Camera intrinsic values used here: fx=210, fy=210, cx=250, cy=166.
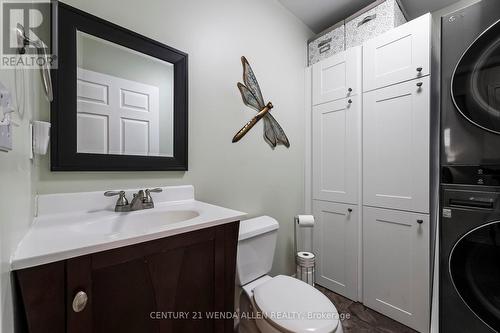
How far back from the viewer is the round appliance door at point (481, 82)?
1.05 metres

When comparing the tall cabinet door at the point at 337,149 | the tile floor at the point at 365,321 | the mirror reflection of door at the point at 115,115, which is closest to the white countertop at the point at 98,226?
the mirror reflection of door at the point at 115,115

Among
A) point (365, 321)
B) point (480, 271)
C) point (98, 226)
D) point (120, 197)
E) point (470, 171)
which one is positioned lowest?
point (365, 321)

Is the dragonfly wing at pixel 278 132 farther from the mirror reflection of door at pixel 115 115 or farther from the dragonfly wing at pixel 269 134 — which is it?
the mirror reflection of door at pixel 115 115

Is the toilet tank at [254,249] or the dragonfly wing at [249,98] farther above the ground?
the dragonfly wing at [249,98]

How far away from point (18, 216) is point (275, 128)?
153 cm

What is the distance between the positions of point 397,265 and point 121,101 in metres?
2.00

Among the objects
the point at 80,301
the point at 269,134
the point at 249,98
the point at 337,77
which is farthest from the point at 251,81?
the point at 80,301

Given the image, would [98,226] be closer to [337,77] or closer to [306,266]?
[306,266]

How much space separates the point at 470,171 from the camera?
44.3 inches

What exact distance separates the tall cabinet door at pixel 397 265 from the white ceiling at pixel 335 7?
1.69 metres

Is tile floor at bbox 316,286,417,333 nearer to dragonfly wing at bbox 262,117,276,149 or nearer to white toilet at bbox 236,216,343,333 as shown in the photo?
white toilet at bbox 236,216,343,333

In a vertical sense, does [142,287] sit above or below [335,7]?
below

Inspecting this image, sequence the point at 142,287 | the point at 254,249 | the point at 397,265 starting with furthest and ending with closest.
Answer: the point at 397,265 → the point at 254,249 → the point at 142,287

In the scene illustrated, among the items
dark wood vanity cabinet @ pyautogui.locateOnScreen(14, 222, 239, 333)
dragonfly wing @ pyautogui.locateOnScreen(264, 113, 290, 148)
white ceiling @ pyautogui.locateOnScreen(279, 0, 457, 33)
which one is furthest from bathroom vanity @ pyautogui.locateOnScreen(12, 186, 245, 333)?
white ceiling @ pyautogui.locateOnScreen(279, 0, 457, 33)
